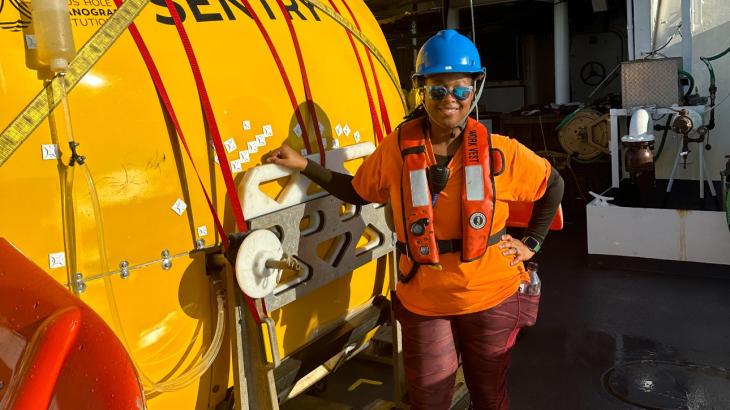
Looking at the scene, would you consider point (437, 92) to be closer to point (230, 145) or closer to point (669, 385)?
point (230, 145)

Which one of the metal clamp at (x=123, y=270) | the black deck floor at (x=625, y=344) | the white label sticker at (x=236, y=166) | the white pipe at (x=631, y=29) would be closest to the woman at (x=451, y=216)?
the white label sticker at (x=236, y=166)

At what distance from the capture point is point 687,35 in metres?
7.13

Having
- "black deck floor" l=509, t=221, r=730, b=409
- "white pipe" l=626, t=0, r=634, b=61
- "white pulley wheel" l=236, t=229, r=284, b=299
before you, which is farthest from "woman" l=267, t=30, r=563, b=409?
"white pipe" l=626, t=0, r=634, b=61

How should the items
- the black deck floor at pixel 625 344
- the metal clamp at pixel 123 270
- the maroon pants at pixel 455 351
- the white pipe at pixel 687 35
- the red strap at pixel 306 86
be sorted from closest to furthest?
the metal clamp at pixel 123 270, the maroon pants at pixel 455 351, the red strap at pixel 306 86, the black deck floor at pixel 625 344, the white pipe at pixel 687 35

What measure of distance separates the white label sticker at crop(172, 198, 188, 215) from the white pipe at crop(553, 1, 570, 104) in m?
8.25

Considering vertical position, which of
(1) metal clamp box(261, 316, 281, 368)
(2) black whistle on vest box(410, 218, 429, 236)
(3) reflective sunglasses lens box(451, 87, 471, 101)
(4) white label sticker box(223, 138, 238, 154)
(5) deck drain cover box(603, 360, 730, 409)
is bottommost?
(5) deck drain cover box(603, 360, 730, 409)

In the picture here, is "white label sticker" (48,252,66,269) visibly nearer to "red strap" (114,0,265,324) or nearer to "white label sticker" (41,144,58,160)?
"white label sticker" (41,144,58,160)

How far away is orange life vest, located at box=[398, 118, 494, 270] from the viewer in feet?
8.46

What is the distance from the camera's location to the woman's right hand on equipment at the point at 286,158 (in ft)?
8.69

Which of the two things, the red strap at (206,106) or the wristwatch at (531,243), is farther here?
the wristwatch at (531,243)

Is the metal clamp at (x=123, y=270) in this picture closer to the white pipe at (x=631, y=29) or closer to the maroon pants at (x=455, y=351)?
the maroon pants at (x=455, y=351)

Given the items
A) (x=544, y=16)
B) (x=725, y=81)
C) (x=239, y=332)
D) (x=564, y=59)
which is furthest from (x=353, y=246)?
(x=544, y=16)

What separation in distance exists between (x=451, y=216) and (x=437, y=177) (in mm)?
194

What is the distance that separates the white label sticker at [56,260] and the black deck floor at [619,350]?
190 centimetres
